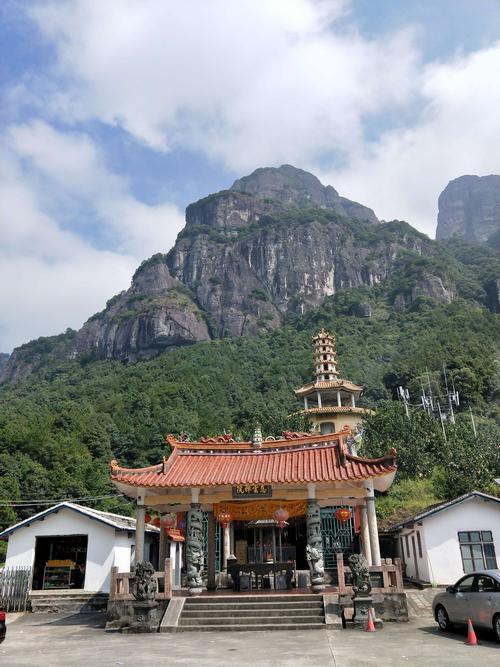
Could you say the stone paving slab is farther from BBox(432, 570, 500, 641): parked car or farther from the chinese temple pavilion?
BBox(432, 570, 500, 641): parked car

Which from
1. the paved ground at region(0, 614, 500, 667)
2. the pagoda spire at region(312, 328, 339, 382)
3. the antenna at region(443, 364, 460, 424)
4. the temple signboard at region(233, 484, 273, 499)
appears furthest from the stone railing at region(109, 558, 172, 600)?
the antenna at region(443, 364, 460, 424)

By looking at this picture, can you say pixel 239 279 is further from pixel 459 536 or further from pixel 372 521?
pixel 372 521

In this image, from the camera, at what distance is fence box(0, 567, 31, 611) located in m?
17.8

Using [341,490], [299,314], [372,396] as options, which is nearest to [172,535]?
[341,490]

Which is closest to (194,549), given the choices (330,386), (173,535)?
(173,535)

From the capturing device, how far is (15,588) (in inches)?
711

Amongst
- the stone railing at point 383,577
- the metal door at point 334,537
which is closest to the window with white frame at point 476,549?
the metal door at point 334,537

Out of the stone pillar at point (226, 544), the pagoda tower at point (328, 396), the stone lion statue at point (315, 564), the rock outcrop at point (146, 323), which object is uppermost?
the rock outcrop at point (146, 323)

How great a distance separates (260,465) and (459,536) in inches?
322

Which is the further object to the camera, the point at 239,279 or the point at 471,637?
the point at 239,279

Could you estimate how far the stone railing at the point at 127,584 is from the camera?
1293 centimetres

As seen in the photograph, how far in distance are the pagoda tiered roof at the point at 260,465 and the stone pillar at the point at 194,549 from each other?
2.78ft

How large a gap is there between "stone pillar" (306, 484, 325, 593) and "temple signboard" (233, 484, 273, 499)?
3.50 feet

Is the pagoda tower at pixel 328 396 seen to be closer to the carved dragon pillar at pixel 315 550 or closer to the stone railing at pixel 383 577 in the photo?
the carved dragon pillar at pixel 315 550
